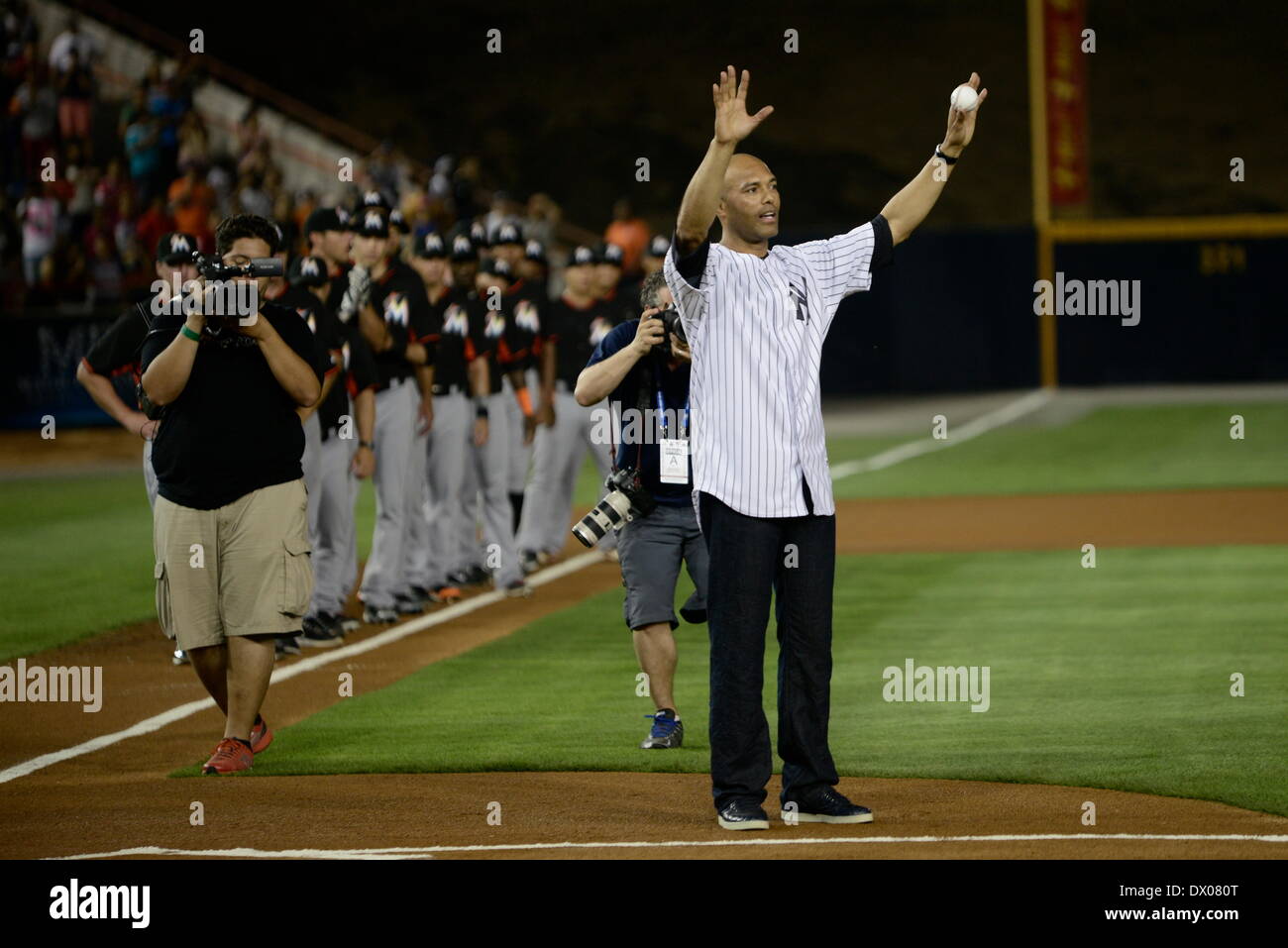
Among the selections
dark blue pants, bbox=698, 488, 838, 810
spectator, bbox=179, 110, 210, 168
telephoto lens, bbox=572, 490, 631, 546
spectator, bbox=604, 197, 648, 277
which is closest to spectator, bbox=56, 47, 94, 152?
spectator, bbox=179, 110, 210, 168

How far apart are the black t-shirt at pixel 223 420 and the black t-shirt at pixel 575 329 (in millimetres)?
6782

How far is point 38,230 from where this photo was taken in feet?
92.2

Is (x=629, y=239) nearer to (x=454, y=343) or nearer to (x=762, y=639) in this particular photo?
(x=454, y=343)

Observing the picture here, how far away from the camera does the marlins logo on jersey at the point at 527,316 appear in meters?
14.7

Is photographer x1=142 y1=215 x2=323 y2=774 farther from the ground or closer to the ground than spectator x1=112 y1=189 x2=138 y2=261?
closer to the ground

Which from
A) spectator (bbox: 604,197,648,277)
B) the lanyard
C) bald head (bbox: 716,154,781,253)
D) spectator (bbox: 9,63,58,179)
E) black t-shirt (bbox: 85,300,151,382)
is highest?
spectator (bbox: 9,63,58,179)

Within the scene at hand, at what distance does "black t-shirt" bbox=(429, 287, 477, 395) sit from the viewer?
13.4 metres

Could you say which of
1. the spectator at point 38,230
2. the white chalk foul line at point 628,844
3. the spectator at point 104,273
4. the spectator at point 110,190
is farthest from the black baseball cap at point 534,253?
the spectator at point 110,190

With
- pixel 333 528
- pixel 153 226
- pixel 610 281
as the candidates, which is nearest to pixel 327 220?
pixel 333 528

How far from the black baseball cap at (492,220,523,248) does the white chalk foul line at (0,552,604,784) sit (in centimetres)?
254

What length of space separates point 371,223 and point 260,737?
4329 millimetres

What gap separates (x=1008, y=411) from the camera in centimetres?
3316

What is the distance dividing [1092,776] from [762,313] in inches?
92.0

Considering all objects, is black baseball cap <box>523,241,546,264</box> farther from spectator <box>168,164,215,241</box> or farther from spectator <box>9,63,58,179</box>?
spectator <box>9,63,58,179</box>
